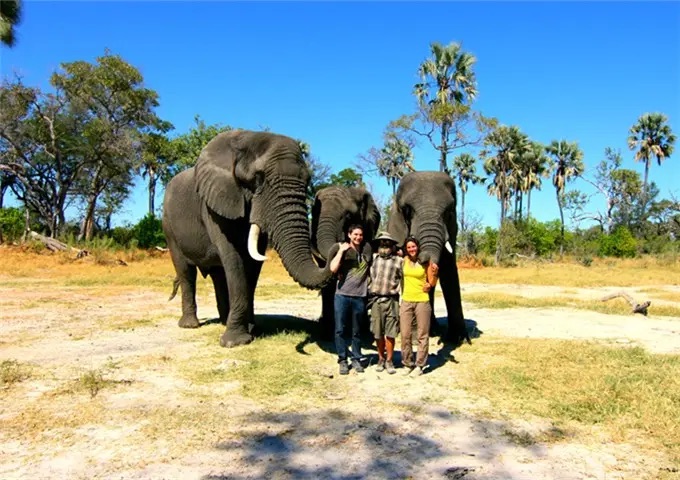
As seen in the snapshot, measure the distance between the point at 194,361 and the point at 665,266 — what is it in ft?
102

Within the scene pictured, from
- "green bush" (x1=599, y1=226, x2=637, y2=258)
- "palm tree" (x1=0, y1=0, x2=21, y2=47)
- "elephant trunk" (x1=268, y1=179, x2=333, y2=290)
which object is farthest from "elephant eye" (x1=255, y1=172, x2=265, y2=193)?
"green bush" (x1=599, y1=226, x2=637, y2=258)

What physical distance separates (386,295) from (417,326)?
55 cm

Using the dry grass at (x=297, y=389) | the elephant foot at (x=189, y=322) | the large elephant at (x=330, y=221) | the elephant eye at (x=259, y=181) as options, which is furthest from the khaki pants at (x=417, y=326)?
the elephant foot at (x=189, y=322)

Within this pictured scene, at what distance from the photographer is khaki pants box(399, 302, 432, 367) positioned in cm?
654

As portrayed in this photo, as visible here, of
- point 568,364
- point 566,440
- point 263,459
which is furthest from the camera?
point 568,364

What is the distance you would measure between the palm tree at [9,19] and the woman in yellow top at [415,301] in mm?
23162

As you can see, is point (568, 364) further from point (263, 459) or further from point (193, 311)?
point (193, 311)

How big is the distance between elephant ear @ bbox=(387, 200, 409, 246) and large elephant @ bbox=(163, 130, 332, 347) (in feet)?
5.10

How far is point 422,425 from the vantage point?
4824 millimetres

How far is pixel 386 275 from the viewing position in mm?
6688

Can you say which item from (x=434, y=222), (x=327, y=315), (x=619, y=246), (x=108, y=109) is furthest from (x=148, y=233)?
(x=619, y=246)

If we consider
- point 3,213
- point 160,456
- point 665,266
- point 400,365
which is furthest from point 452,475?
point 3,213

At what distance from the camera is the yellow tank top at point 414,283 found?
6602mm

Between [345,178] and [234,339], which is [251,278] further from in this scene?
[345,178]
